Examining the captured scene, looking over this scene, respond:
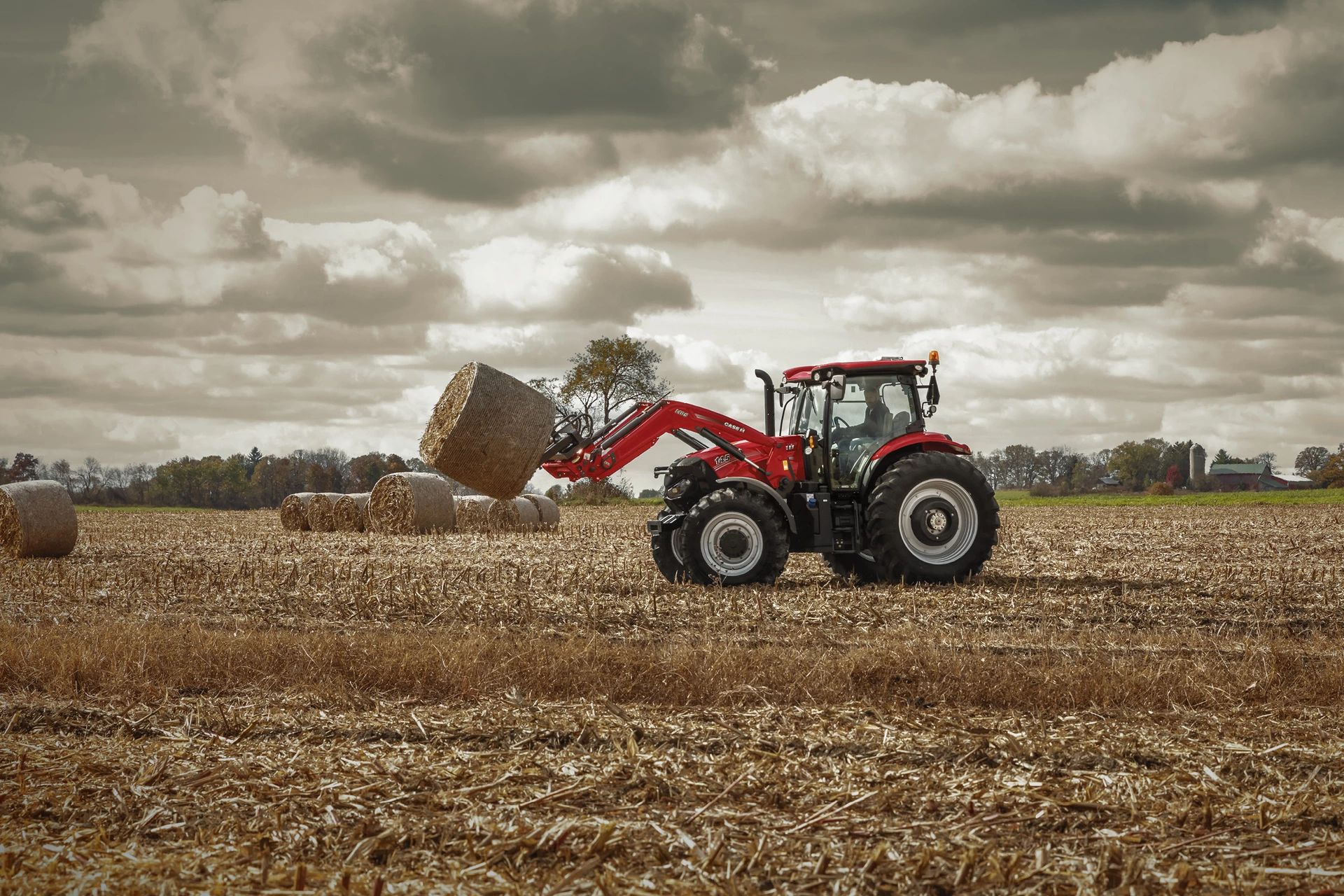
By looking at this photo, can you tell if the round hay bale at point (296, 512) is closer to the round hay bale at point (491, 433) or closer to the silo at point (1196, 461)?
the round hay bale at point (491, 433)

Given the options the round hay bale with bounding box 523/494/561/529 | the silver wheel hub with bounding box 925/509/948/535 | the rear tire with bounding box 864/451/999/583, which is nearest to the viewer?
the rear tire with bounding box 864/451/999/583

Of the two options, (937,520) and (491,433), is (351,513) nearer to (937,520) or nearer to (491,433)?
(491,433)

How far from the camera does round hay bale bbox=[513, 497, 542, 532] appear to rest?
2350cm

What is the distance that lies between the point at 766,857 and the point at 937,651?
3640 mm

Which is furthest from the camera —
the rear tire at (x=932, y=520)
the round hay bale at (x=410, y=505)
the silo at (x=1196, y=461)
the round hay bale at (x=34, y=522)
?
the silo at (x=1196, y=461)

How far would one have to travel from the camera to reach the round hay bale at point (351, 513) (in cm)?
2236

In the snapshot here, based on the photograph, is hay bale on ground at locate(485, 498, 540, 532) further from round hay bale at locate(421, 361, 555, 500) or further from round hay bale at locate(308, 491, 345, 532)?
round hay bale at locate(421, 361, 555, 500)

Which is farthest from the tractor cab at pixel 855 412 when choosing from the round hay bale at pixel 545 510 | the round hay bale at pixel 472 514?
the round hay bale at pixel 545 510

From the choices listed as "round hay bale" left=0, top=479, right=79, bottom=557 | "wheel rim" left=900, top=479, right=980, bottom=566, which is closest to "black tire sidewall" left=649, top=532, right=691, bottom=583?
"wheel rim" left=900, top=479, right=980, bottom=566

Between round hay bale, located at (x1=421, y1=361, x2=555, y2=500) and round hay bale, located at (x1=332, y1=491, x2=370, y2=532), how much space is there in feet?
38.8

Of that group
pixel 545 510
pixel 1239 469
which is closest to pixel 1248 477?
pixel 1239 469

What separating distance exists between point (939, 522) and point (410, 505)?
472 inches

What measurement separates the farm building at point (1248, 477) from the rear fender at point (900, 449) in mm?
79302

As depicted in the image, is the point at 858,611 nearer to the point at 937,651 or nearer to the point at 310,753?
the point at 937,651
